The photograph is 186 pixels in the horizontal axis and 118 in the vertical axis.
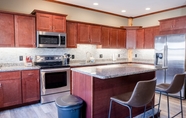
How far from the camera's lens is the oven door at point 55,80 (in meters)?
3.45

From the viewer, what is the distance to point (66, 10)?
4441 millimetres

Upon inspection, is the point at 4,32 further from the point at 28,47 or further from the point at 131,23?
the point at 131,23

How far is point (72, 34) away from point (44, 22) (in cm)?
94

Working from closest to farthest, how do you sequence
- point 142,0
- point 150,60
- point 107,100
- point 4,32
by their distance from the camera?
point 107,100 < point 4,32 < point 142,0 < point 150,60

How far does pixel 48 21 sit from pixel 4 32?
1089mm

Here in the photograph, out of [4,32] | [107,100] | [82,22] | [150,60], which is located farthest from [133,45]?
[4,32]

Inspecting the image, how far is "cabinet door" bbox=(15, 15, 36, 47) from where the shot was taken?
340 centimetres

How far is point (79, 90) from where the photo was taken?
93.0 inches

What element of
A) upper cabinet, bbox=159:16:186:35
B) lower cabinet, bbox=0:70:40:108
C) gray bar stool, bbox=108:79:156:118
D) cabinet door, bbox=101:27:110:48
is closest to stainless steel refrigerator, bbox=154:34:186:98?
upper cabinet, bbox=159:16:186:35

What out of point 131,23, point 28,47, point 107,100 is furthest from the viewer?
point 131,23

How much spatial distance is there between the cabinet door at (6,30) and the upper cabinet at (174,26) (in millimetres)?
4423

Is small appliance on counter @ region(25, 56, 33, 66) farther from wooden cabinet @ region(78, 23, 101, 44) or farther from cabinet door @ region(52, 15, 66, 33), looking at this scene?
wooden cabinet @ region(78, 23, 101, 44)

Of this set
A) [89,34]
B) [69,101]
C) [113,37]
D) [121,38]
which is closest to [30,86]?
[69,101]

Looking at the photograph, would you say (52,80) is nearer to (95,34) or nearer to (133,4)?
(95,34)
